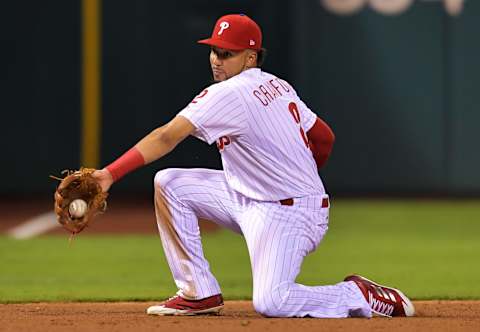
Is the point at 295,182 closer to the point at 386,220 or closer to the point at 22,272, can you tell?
the point at 22,272

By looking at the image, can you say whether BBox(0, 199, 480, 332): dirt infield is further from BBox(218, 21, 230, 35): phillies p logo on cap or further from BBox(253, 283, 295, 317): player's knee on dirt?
BBox(218, 21, 230, 35): phillies p logo on cap

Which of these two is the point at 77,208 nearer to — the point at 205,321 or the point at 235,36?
the point at 205,321

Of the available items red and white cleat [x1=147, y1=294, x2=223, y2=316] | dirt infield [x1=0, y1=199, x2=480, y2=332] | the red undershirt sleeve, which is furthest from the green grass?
the red undershirt sleeve

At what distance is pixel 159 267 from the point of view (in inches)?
339

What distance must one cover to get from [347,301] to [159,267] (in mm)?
3023

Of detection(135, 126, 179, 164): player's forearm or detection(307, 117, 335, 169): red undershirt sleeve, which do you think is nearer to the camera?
detection(135, 126, 179, 164): player's forearm

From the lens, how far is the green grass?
7375 mm

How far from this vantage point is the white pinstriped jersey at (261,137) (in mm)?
5730

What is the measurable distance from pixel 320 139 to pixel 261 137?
46 centimetres

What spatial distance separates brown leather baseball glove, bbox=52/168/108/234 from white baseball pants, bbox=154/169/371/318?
0.53m

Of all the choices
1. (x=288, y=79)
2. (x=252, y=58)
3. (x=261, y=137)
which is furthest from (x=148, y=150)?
(x=288, y=79)

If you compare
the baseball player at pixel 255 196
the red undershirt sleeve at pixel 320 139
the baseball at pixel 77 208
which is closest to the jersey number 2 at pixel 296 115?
the baseball player at pixel 255 196

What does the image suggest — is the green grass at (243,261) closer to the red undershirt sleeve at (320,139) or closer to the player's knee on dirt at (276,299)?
the red undershirt sleeve at (320,139)

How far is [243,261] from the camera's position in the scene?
8914 mm
